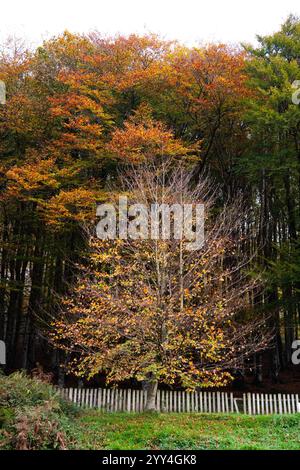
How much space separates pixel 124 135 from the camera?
53.6 feet

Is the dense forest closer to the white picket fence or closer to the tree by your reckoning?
the white picket fence

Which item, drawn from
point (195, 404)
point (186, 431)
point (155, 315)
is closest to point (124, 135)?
point (155, 315)

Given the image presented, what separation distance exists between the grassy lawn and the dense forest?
5.39 m

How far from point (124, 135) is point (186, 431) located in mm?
10805

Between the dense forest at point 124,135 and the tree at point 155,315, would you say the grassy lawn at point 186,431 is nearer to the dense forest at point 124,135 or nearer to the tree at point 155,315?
the tree at point 155,315

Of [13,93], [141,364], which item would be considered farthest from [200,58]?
[141,364]

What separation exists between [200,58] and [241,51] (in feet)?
8.49

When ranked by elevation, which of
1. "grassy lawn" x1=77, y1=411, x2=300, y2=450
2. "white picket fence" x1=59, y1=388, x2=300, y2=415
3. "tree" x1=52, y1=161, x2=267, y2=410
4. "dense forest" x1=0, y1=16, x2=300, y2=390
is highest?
"dense forest" x1=0, y1=16, x2=300, y2=390

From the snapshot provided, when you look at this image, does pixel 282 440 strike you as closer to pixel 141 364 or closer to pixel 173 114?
pixel 141 364

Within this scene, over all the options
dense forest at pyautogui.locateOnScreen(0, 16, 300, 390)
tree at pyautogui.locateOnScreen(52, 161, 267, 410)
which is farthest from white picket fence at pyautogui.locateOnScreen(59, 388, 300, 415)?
dense forest at pyautogui.locateOnScreen(0, 16, 300, 390)

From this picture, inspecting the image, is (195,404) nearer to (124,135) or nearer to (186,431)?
(186,431)

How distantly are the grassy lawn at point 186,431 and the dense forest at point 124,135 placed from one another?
539cm

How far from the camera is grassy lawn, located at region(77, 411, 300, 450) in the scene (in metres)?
8.87

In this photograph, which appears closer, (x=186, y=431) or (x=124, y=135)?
(x=186, y=431)
